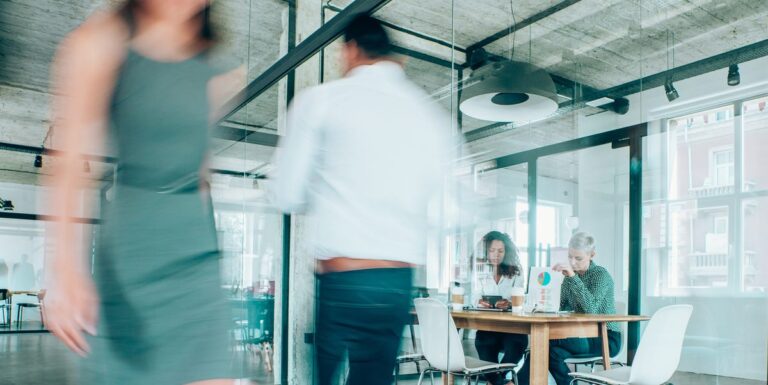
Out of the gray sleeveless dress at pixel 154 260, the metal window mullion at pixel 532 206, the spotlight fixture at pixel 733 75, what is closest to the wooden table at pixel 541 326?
the metal window mullion at pixel 532 206

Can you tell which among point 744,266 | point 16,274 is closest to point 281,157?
point 744,266

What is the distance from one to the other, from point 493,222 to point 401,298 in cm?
370

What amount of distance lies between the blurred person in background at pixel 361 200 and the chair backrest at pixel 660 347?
2.04 metres

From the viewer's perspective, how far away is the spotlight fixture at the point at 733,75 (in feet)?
12.6

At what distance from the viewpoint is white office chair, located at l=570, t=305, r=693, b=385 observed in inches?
115

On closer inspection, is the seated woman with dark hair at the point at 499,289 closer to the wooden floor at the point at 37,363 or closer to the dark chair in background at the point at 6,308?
the wooden floor at the point at 37,363

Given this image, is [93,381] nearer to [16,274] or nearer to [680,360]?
[680,360]

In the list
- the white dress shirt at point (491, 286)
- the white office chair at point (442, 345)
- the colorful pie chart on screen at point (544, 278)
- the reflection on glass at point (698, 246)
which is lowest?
the white office chair at point (442, 345)

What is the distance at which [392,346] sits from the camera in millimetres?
1342

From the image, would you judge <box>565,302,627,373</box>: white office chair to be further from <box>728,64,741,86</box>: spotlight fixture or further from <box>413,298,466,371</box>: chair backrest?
<box>728,64,741,86</box>: spotlight fixture

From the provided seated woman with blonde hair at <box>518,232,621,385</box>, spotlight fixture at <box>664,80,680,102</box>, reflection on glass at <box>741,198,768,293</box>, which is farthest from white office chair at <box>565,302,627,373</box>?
spotlight fixture at <box>664,80,680,102</box>

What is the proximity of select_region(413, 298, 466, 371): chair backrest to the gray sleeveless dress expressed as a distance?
2.47 metres

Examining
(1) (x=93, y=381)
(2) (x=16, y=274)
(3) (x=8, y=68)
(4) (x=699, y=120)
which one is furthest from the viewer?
(2) (x=16, y=274)

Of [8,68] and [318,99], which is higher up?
[8,68]
